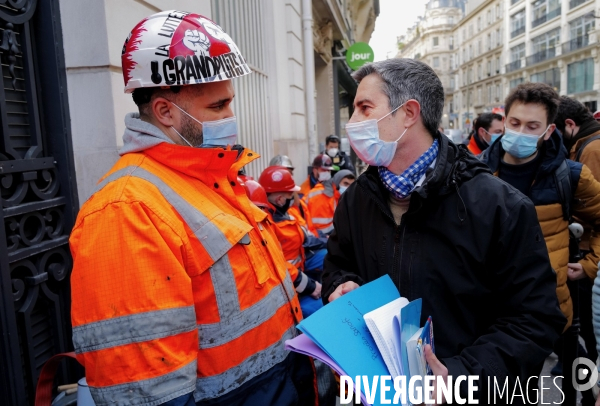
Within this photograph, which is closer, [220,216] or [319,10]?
[220,216]

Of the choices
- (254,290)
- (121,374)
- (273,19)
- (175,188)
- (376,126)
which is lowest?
(121,374)

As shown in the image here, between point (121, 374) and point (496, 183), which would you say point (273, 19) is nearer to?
point (496, 183)

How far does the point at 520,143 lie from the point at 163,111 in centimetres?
224

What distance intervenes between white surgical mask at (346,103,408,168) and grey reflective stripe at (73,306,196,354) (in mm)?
961

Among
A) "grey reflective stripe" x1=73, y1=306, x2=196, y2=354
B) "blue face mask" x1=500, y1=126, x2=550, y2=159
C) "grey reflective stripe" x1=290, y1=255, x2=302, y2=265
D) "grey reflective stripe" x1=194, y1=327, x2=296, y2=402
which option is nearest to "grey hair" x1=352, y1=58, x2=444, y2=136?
"grey reflective stripe" x1=194, y1=327, x2=296, y2=402

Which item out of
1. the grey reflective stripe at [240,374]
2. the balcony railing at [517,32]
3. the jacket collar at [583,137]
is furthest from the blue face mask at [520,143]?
the balcony railing at [517,32]

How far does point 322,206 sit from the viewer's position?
6.04m

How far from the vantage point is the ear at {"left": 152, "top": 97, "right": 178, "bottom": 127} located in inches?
64.6

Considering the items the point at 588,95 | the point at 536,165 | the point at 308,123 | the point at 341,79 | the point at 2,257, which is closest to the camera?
the point at 2,257

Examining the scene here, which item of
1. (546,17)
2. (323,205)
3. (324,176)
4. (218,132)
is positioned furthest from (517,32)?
(218,132)

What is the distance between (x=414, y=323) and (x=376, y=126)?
77 cm

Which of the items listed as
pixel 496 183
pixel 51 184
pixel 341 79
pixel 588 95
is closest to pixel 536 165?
pixel 496 183

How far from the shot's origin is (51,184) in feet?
7.79

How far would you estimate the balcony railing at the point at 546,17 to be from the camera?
42.9 metres
